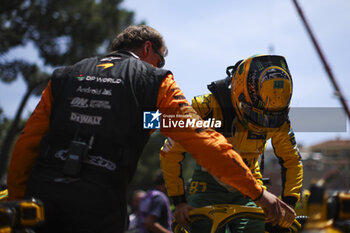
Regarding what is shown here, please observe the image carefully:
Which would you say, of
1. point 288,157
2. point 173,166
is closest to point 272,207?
point 173,166

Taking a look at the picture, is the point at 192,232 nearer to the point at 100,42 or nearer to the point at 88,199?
the point at 88,199

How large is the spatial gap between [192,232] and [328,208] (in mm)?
1155

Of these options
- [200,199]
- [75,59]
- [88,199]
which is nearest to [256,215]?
[200,199]

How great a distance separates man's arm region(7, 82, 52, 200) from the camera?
7.14 feet

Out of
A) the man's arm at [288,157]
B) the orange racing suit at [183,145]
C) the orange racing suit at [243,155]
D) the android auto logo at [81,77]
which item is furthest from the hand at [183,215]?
the android auto logo at [81,77]

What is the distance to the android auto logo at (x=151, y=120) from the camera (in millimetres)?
2064

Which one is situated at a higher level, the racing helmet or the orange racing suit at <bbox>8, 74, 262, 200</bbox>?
the racing helmet

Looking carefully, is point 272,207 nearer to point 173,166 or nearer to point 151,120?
point 151,120

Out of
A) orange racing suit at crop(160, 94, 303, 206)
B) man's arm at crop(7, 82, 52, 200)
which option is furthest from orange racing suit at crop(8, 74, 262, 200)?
orange racing suit at crop(160, 94, 303, 206)

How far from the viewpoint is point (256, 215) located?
2.54m

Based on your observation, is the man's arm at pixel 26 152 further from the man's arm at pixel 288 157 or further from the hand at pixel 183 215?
the man's arm at pixel 288 157

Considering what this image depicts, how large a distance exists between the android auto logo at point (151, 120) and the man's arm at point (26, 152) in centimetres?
60

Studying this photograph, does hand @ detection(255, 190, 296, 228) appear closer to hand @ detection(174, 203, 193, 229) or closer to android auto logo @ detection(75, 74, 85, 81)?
hand @ detection(174, 203, 193, 229)

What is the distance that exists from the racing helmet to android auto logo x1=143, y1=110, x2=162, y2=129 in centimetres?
108
